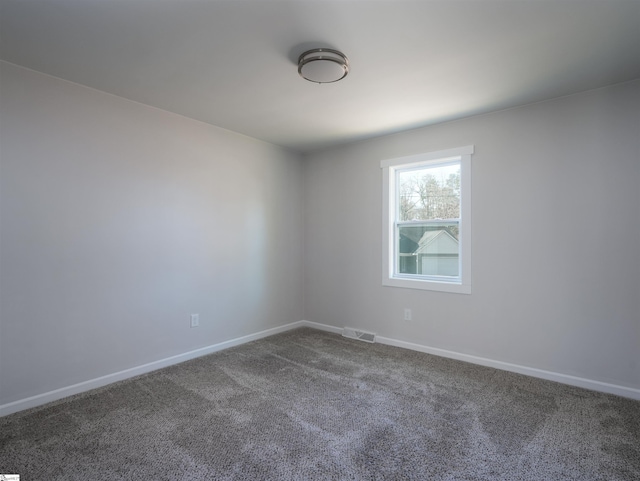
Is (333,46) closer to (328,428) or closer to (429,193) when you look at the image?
(429,193)

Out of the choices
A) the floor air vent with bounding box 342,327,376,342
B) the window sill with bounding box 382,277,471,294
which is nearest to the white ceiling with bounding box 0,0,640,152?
the window sill with bounding box 382,277,471,294

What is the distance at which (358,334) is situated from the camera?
414cm

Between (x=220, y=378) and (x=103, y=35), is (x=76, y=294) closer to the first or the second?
(x=220, y=378)

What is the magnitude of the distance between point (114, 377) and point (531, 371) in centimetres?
363

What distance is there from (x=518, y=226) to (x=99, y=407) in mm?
3724

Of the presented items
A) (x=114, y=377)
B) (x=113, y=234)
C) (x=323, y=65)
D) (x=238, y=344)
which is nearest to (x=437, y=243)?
(x=323, y=65)

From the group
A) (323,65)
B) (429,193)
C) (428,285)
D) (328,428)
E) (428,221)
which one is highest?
(323,65)

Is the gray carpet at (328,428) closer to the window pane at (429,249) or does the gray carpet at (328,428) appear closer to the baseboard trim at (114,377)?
the baseboard trim at (114,377)

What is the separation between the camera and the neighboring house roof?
141 inches

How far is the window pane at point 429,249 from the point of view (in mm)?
3574

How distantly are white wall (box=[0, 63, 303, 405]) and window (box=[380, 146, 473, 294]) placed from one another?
1.61 metres

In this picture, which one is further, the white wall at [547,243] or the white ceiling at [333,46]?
the white wall at [547,243]

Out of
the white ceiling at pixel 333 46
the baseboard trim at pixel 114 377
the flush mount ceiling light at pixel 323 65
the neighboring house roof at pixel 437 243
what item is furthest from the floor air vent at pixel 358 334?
the flush mount ceiling light at pixel 323 65

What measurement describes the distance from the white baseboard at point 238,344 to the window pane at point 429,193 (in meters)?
1.43
